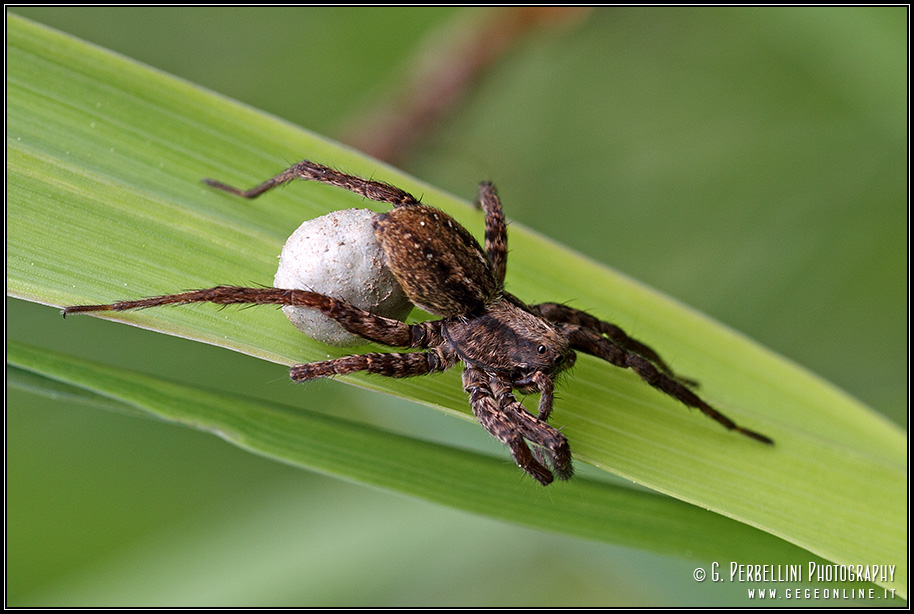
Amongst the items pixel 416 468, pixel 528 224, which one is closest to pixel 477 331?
pixel 416 468

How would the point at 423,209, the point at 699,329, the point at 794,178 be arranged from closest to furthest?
the point at 423,209, the point at 699,329, the point at 794,178

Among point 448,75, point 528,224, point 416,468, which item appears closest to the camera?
point 416,468

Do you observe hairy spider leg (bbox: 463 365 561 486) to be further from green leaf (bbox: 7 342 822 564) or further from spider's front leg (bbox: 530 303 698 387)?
spider's front leg (bbox: 530 303 698 387)

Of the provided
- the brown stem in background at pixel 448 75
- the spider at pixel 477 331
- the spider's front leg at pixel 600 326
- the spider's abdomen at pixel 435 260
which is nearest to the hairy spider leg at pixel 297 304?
the spider at pixel 477 331

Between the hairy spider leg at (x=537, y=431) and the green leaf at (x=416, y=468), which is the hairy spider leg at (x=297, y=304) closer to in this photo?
the green leaf at (x=416, y=468)

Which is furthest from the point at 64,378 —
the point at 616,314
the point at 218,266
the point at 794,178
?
the point at 794,178

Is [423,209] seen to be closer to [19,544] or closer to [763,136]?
[19,544]

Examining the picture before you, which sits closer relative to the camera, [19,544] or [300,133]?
[300,133]

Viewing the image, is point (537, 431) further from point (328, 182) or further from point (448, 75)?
point (448, 75)
